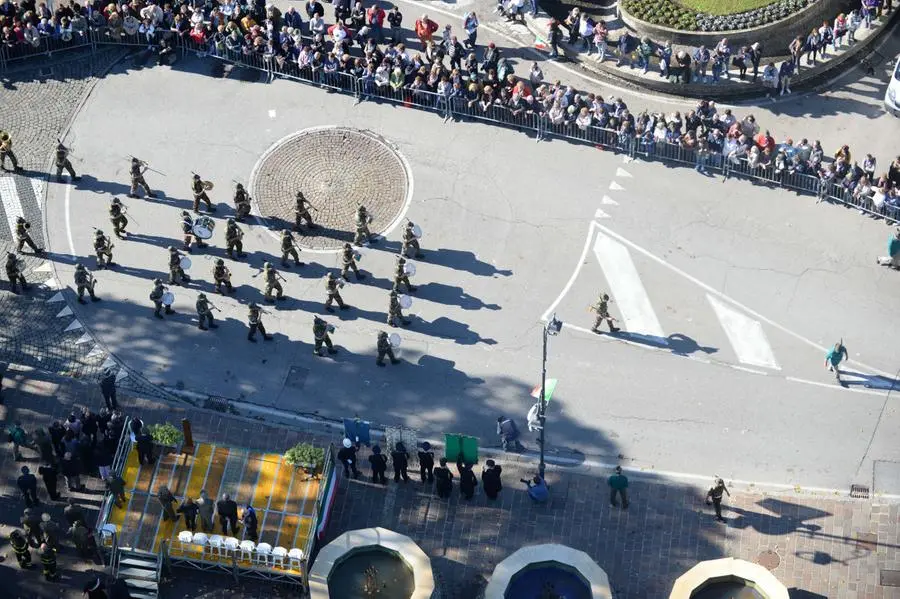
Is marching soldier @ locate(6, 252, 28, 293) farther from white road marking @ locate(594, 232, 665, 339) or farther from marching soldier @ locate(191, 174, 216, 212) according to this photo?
white road marking @ locate(594, 232, 665, 339)

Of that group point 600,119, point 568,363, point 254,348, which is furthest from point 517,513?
point 600,119

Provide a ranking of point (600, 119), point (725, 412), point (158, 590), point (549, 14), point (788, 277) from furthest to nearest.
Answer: point (549, 14), point (600, 119), point (788, 277), point (725, 412), point (158, 590)

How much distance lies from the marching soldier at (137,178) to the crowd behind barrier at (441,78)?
6110 mm

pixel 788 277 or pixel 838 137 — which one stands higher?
pixel 838 137

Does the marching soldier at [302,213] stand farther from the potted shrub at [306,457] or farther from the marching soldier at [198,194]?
the potted shrub at [306,457]

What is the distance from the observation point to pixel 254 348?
55.1m

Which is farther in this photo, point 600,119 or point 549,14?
point 549,14

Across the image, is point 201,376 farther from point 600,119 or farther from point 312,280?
point 600,119

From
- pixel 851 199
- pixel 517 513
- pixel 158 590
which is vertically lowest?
pixel 158 590

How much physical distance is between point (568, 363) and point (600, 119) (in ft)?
32.5

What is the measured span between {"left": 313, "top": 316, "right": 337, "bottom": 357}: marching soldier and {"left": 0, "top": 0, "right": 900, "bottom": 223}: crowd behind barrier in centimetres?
1088

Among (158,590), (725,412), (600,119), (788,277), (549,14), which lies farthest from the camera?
(549,14)

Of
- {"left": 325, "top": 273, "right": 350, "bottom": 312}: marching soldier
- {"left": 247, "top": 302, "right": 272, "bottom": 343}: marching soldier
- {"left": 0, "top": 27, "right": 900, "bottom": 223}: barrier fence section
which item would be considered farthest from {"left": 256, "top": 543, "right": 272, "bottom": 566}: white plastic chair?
{"left": 0, "top": 27, "right": 900, "bottom": 223}: barrier fence section

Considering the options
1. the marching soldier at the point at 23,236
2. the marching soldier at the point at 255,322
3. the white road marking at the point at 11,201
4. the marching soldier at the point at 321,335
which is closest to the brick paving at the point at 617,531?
the marching soldier at the point at 321,335
